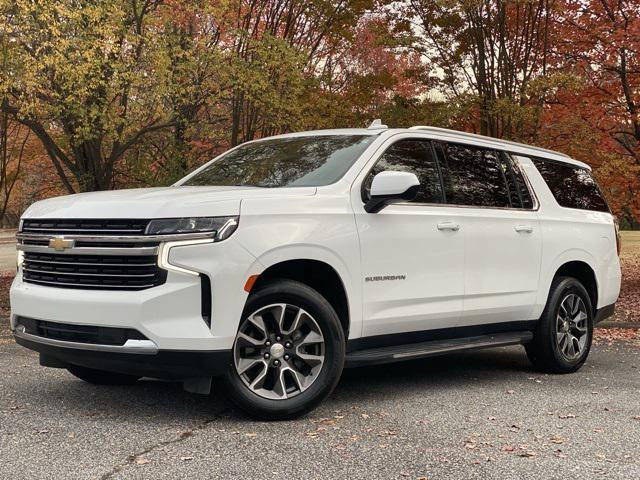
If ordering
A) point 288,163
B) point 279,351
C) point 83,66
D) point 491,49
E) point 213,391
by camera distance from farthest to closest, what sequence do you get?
point 491,49
point 83,66
point 213,391
point 288,163
point 279,351

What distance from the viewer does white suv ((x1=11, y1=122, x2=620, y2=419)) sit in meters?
4.70

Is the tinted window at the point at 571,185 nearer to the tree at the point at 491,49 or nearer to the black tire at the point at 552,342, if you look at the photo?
the black tire at the point at 552,342

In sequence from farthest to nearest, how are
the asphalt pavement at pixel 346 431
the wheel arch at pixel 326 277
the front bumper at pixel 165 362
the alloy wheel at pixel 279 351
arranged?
1. the wheel arch at pixel 326 277
2. the alloy wheel at pixel 279 351
3. the front bumper at pixel 165 362
4. the asphalt pavement at pixel 346 431

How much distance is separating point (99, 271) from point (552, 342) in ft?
14.2

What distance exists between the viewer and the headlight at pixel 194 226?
15.4 ft

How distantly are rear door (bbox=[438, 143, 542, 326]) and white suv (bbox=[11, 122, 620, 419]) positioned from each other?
0.02 metres

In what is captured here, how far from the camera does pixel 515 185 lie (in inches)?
283

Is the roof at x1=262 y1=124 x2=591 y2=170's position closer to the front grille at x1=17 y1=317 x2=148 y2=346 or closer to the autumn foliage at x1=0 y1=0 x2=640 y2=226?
the front grille at x1=17 y1=317 x2=148 y2=346

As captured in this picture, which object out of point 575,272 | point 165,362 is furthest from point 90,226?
point 575,272

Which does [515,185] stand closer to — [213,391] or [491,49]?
[213,391]

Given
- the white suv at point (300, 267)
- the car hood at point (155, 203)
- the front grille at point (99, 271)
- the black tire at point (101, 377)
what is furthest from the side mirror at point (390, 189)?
the black tire at point (101, 377)

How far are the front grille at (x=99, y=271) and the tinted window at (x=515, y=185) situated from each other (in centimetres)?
368

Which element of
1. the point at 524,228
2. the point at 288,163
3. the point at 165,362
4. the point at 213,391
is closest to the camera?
the point at 165,362

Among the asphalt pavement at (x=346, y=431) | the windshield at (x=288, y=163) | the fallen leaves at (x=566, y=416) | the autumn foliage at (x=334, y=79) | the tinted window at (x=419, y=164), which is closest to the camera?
the asphalt pavement at (x=346, y=431)
